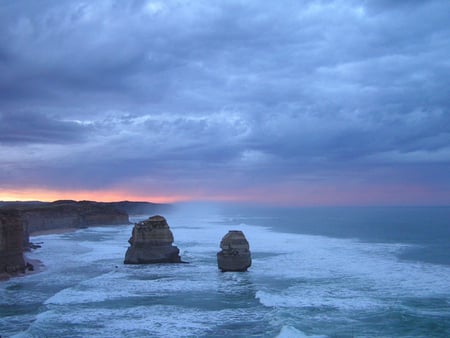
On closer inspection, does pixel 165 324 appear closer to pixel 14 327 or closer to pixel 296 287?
pixel 14 327

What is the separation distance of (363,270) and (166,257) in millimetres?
14319

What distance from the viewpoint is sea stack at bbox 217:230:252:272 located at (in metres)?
31.4

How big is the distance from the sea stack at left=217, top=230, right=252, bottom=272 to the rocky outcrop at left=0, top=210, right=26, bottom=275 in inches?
522

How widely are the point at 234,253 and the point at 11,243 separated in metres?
14.7

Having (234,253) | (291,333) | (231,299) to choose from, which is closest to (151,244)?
(234,253)

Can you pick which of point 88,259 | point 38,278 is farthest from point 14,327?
point 88,259

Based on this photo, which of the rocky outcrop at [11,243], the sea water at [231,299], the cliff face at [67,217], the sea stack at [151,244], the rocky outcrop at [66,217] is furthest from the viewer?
the cliff face at [67,217]

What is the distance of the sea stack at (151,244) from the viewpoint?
35.8m

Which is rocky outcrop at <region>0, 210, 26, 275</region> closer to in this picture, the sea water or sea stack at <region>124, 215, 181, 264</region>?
the sea water

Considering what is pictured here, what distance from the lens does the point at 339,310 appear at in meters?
21.5

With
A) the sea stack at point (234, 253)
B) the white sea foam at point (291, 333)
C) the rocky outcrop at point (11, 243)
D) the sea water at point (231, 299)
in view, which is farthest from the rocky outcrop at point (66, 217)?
the white sea foam at point (291, 333)

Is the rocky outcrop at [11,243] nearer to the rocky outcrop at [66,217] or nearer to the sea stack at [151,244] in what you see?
the sea stack at [151,244]

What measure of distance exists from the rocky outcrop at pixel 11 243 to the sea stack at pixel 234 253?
43.5 ft

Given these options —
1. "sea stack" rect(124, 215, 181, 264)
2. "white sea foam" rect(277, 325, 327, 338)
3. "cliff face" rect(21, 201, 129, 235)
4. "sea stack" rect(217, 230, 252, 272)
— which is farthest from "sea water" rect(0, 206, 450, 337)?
"cliff face" rect(21, 201, 129, 235)
